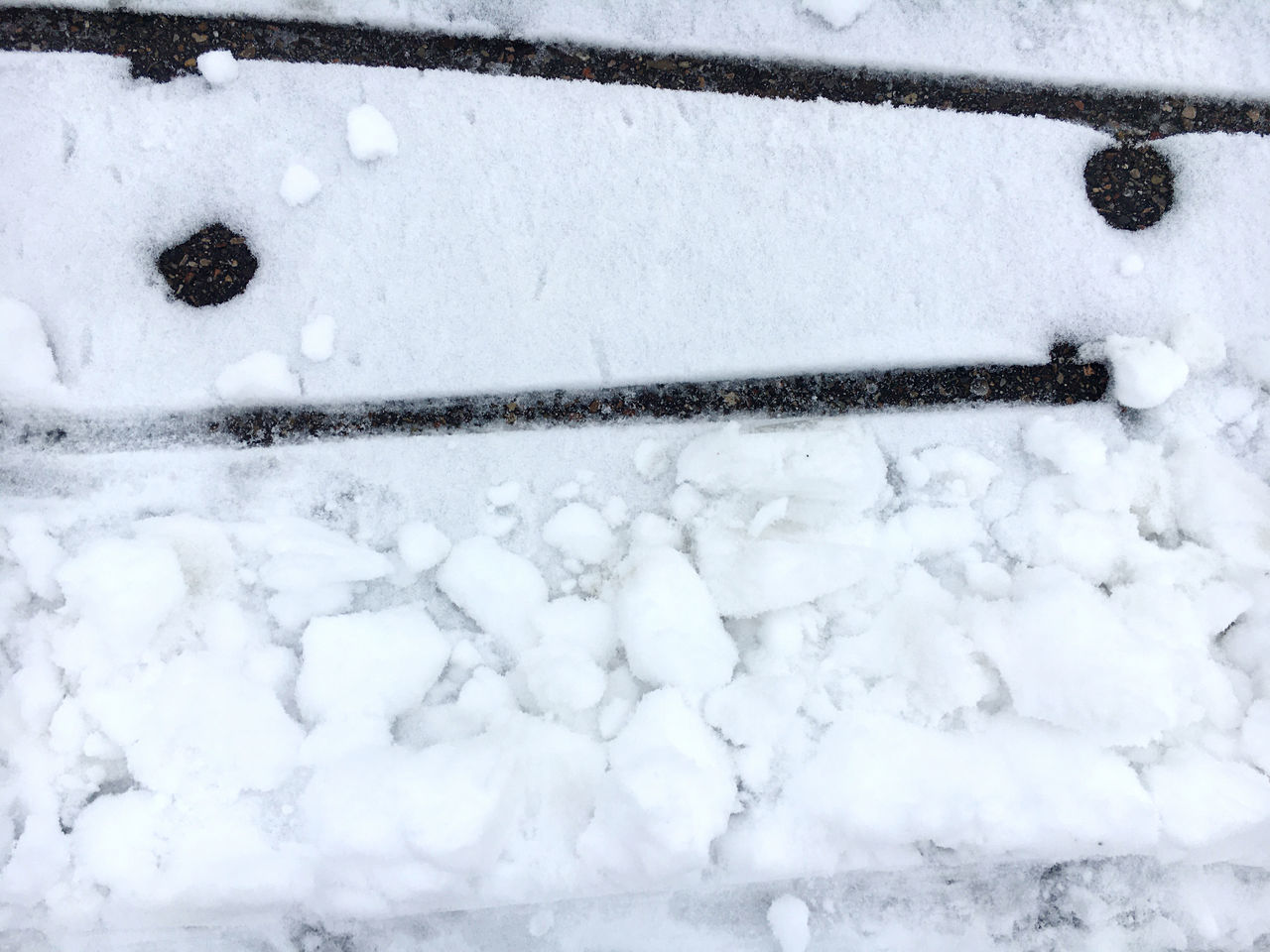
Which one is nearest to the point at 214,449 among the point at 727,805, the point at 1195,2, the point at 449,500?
the point at 449,500

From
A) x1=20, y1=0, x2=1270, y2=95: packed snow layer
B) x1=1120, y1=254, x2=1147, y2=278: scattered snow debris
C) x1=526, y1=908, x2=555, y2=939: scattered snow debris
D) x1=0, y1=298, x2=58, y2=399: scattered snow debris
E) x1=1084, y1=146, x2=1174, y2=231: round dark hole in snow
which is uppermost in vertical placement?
x1=20, y1=0, x2=1270, y2=95: packed snow layer

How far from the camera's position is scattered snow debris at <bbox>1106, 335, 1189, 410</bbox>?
1209 millimetres

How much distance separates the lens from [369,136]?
4.09 ft

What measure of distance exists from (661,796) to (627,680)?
0.16 m

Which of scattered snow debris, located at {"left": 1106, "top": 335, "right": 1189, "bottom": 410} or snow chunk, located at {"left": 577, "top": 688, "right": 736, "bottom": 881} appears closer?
snow chunk, located at {"left": 577, "top": 688, "right": 736, "bottom": 881}

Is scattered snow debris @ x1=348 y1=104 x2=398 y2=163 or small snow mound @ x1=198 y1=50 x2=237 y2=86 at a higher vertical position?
small snow mound @ x1=198 y1=50 x2=237 y2=86

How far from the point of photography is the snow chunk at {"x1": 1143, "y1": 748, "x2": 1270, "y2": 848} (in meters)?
1.06

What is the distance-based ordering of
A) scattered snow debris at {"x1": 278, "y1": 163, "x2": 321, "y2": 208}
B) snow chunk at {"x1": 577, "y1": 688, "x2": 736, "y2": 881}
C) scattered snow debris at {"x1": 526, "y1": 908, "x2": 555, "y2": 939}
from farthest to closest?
scattered snow debris at {"x1": 278, "y1": 163, "x2": 321, "y2": 208} < scattered snow debris at {"x1": 526, "y1": 908, "x2": 555, "y2": 939} < snow chunk at {"x1": 577, "y1": 688, "x2": 736, "y2": 881}

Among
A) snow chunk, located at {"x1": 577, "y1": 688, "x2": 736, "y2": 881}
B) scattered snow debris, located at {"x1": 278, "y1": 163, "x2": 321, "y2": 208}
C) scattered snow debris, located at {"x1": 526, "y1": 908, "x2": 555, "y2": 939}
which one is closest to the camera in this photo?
snow chunk, located at {"x1": 577, "y1": 688, "x2": 736, "y2": 881}

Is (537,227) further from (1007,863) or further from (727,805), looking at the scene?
(1007,863)

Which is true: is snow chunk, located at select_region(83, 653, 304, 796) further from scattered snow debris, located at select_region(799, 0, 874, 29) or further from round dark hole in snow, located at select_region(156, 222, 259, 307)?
scattered snow debris, located at select_region(799, 0, 874, 29)

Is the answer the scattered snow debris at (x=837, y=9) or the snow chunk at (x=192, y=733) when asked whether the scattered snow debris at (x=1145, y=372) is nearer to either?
the scattered snow debris at (x=837, y=9)

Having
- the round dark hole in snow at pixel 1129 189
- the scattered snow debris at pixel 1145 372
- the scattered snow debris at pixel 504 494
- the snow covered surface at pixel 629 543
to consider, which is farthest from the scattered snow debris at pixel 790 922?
the round dark hole in snow at pixel 1129 189

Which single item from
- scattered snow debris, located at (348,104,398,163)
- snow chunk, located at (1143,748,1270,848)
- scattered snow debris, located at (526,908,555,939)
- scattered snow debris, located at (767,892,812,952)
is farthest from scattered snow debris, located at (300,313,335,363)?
snow chunk, located at (1143,748,1270,848)
